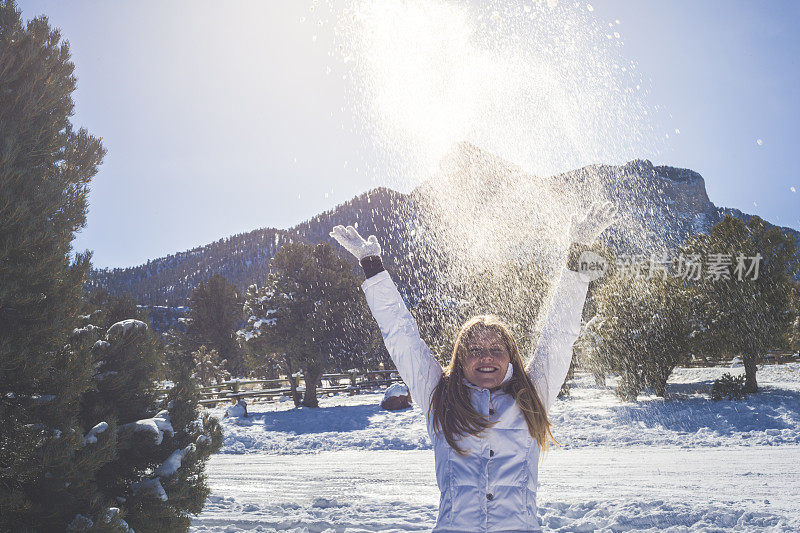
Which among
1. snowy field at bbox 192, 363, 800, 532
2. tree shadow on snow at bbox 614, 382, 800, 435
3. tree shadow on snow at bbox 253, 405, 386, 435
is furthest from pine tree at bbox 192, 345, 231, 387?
tree shadow on snow at bbox 614, 382, 800, 435

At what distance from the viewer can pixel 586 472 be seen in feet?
27.2

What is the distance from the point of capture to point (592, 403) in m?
17.0

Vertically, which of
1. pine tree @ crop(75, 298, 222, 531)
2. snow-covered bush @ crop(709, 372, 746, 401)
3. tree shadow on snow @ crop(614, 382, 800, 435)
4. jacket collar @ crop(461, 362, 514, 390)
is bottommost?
tree shadow on snow @ crop(614, 382, 800, 435)

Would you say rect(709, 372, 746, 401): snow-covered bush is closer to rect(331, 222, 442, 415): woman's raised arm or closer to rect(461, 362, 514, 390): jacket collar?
rect(461, 362, 514, 390): jacket collar

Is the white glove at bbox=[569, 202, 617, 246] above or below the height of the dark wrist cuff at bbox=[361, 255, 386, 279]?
above

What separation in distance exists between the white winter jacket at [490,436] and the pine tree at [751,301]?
17.7 meters

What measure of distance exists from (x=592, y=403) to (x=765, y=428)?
5614mm

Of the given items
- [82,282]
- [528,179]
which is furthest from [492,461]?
[528,179]

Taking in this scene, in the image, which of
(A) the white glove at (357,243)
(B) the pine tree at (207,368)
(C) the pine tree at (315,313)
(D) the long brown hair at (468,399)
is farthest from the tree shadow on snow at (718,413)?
(B) the pine tree at (207,368)

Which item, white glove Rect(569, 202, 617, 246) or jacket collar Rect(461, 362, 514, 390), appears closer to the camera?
jacket collar Rect(461, 362, 514, 390)

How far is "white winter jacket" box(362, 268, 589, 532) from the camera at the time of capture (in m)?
2.30

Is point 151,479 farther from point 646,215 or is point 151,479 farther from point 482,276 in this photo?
point 646,215

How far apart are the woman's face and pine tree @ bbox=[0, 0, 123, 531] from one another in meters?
3.14

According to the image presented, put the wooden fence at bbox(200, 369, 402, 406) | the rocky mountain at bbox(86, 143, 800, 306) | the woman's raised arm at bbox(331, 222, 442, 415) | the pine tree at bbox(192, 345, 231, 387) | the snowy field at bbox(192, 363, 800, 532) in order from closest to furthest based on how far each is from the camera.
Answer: the woman's raised arm at bbox(331, 222, 442, 415) → the snowy field at bbox(192, 363, 800, 532) → the wooden fence at bbox(200, 369, 402, 406) → the pine tree at bbox(192, 345, 231, 387) → the rocky mountain at bbox(86, 143, 800, 306)
